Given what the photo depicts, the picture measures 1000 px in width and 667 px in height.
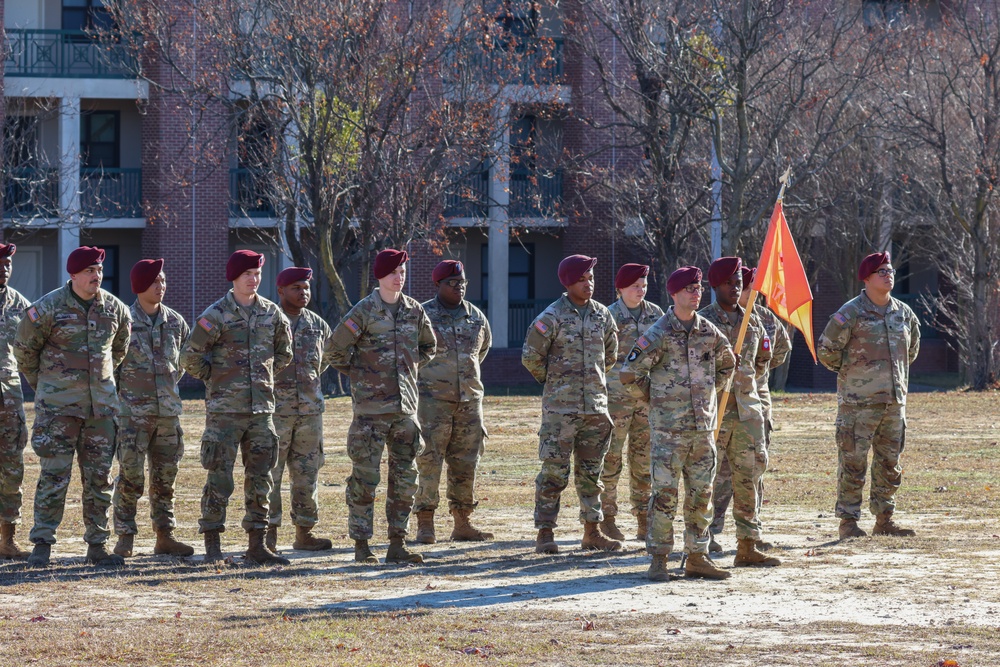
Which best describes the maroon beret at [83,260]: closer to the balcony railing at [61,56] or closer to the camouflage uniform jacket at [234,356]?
the camouflage uniform jacket at [234,356]

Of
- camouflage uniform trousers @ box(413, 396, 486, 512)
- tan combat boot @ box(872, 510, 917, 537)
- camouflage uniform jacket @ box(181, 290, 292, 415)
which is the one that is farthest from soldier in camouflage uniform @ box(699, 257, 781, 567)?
camouflage uniform jacket @ box(181, 290, 292, 415)

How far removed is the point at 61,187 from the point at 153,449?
2555 centimetres

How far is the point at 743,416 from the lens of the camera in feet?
37.0

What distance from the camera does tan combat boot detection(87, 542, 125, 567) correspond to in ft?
36.3

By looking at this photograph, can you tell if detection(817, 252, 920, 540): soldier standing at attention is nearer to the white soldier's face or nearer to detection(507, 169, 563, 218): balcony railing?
the white soldier's face

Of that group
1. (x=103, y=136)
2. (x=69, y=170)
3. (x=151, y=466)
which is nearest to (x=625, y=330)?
(x=151, y=466)

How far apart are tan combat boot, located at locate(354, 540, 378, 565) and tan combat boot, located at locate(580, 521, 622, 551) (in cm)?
170

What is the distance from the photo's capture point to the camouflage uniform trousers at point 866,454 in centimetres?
1242

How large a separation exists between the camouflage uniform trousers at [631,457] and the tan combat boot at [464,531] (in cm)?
104

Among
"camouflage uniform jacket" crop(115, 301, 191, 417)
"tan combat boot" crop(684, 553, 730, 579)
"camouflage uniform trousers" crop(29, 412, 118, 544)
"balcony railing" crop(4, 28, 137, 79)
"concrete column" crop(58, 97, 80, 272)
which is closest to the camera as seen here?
"tan combat boot" crop(684, 553, 730, 579)

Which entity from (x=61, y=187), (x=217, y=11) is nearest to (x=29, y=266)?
(x=61, y=187)

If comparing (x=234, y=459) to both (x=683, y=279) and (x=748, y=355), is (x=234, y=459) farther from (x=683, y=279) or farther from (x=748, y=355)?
(x=748, y=355)

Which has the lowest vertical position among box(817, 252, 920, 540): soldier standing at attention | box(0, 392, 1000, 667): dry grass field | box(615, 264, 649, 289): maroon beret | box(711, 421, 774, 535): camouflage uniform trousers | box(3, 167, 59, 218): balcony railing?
box(0, 392, 1000, 667): dry grass field

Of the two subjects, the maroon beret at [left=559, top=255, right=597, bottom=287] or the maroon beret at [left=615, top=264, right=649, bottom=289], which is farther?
the maroon beret at [left=615, top=264, right=649, bottom=289]
